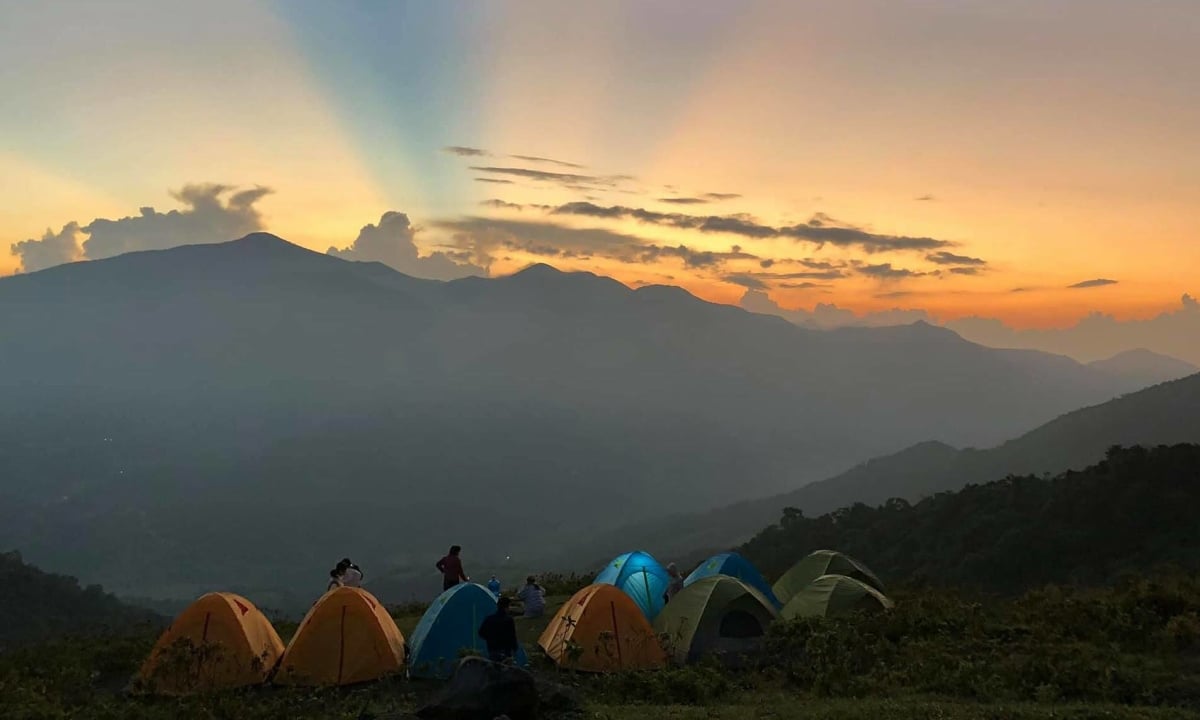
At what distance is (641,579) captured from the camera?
19609 mm

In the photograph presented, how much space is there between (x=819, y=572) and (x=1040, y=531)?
30.1 m

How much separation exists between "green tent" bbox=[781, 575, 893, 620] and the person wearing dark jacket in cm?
705

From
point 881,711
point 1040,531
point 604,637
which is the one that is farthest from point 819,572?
point 1040,531

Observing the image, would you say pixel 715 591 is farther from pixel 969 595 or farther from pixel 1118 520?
pixel 1118 520

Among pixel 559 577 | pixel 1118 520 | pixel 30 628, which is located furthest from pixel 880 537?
pixel 30 628

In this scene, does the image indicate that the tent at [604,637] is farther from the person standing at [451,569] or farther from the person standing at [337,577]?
the person standing at [337,577]

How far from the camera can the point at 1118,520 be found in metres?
41.5

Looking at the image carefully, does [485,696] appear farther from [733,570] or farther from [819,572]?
[819,572]

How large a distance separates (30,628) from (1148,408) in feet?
576

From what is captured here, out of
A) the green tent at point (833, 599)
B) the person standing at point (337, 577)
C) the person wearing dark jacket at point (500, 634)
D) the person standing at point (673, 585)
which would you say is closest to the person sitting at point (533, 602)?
the person standing at point (673, 585)

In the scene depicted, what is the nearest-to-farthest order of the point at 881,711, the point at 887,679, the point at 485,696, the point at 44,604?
the point at 485,696 < the point at 881,711 < the point at 887,679 < the point at 44,604

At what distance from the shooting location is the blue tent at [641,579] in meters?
19.2

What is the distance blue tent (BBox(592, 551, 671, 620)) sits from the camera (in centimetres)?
1916

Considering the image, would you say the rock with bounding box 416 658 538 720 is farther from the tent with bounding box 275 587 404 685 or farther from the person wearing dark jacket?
the tent with bounding box 275 587 404 685
